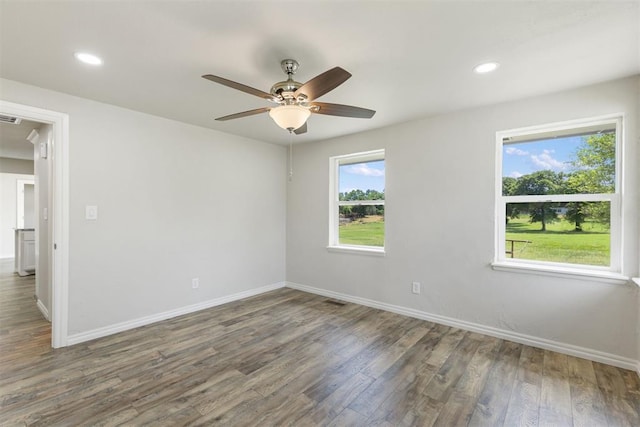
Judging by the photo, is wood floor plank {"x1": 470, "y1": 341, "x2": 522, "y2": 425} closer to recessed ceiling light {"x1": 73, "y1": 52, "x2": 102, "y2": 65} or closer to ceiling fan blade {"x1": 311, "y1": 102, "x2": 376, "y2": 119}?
ceiling fan blade {"x1": 311, "y1": 102, "x2": 376, "y2": 119}

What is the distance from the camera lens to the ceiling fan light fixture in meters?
1.93

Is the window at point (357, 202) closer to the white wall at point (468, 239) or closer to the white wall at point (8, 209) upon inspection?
the white wall at point (468, 239)

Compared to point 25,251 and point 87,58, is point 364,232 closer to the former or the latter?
point 87,58

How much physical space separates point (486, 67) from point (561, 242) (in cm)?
181

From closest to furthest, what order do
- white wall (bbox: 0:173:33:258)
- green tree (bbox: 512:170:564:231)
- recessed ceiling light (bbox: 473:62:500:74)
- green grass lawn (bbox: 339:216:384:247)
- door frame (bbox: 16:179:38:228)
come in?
recessed ceiling light (bbox: 473:62:500:74) → green tree (bbox: 512:170:564:231) → green grass lawn (bbox: 339:216:384:247) → white wall (bbox: 0:173:33:258) → door frame (bbox: 16:179:38:228)

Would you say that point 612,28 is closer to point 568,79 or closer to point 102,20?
point 568,79

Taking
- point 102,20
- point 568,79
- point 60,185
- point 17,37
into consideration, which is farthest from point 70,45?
point 568,79

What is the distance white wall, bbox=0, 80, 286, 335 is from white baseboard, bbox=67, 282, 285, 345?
0.05m

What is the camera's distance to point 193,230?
3664mm

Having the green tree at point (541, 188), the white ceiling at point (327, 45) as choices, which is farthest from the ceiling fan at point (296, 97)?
the green tree at point (541, 188)

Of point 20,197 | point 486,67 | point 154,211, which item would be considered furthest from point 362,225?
point 20,197

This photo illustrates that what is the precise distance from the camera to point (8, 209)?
723cm

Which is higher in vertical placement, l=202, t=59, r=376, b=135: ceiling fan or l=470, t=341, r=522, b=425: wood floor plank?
l=202, t=59, r=376, b=135: ceiling fan

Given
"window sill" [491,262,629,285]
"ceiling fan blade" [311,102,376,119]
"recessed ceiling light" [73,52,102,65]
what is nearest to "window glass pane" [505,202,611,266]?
"window sill" [491,262,629,285]
